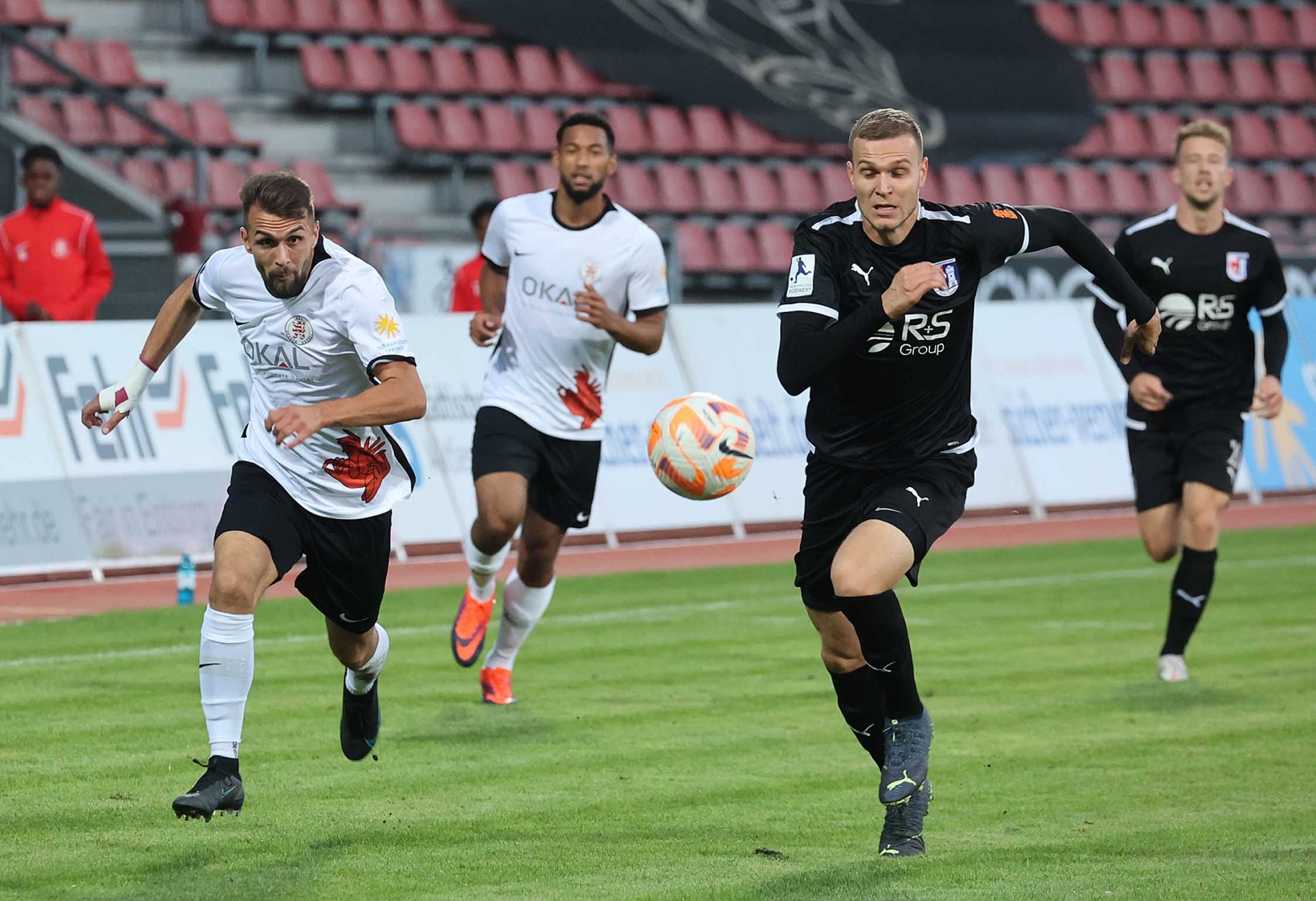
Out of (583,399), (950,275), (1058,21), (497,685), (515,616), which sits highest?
(1058,21)

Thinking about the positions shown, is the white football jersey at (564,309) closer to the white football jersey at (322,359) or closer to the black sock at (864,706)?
the white football jersey at (322,359)

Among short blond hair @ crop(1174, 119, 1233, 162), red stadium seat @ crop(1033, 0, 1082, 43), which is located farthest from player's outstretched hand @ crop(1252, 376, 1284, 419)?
red stadium seat @ crop(1033, 0, 1082, 43)

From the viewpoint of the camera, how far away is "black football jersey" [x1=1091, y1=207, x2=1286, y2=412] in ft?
32.1

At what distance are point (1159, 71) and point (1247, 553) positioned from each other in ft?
54.2

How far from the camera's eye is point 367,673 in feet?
23.6

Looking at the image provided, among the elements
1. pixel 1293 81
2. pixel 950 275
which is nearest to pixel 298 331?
pixel 950 275

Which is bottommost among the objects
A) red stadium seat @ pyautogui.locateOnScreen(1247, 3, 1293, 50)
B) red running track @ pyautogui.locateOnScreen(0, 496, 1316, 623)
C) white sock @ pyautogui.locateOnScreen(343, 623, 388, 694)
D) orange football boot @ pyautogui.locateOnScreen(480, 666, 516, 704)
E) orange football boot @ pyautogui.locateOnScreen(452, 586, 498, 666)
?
red running track @ pyautogui.locateOnScreen(0, 496, 1316, 623)

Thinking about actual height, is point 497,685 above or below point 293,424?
below

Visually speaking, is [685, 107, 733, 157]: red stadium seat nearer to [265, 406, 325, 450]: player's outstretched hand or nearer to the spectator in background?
the spectator in background

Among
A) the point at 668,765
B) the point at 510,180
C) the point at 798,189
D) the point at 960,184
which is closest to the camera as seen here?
the point at 668,765

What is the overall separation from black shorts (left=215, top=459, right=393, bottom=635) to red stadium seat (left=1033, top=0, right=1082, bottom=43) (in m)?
25.2

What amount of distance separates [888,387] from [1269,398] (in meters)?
4.20

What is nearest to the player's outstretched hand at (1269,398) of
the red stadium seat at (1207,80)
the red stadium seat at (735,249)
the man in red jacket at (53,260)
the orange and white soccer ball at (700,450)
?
the orange and white soccer ball at (700,450)

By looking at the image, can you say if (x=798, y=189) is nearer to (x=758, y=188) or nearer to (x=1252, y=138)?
(x=758, y=188)
